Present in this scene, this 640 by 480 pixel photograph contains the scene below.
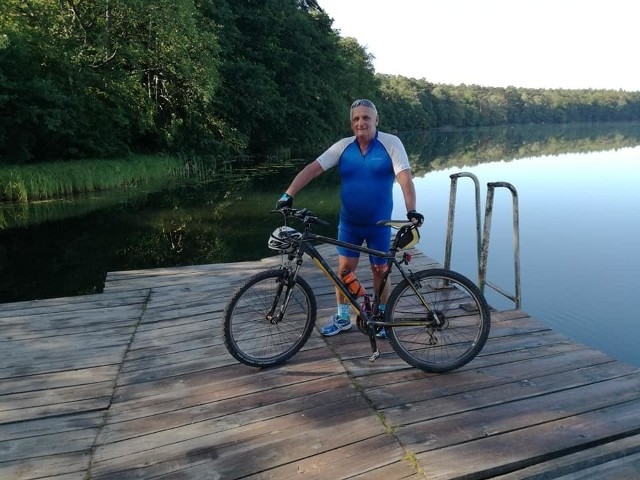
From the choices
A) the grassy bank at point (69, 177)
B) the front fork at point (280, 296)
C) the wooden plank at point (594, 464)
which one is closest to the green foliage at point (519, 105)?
the grassy bank at point (69, 177)

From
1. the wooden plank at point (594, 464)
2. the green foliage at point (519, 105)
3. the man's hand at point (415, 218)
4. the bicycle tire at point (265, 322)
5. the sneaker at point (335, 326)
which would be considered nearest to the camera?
the wooden plank at point (594, 464)

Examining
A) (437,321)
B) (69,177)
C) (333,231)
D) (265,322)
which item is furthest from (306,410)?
(69,177)

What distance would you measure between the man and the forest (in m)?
15.3

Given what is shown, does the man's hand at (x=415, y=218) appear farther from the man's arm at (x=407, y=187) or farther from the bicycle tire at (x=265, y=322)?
the bicycle tire at (x=265, y=322)

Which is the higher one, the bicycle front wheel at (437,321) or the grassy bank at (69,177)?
the grassy bank at (69,177)

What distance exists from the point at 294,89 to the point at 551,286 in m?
29.3

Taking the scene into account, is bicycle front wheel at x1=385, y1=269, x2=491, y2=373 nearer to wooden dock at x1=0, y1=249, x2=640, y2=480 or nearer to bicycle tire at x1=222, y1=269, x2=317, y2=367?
wooden dock at x1=0, y1=249, x2=640, y2=480

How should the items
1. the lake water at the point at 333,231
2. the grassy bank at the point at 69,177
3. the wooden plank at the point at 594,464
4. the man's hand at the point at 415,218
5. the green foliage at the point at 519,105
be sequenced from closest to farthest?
the wooden plank at the point at 594,464, the man's hand at the point at 415,218, the lake water at the point at 333,231, the grassy bank at the point at 69,177, the green foliage at the point at 519,105

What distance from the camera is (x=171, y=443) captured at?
2.60 meters

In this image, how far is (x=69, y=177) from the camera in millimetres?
15219

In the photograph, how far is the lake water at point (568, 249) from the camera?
729 cm

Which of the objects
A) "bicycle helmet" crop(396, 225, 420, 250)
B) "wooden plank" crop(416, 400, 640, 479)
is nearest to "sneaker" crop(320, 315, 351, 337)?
"bicycle helmet" crop(396, 225, 420, 250)

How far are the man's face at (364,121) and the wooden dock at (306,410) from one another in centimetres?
164

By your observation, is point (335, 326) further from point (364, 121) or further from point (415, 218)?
point (364, 121)
